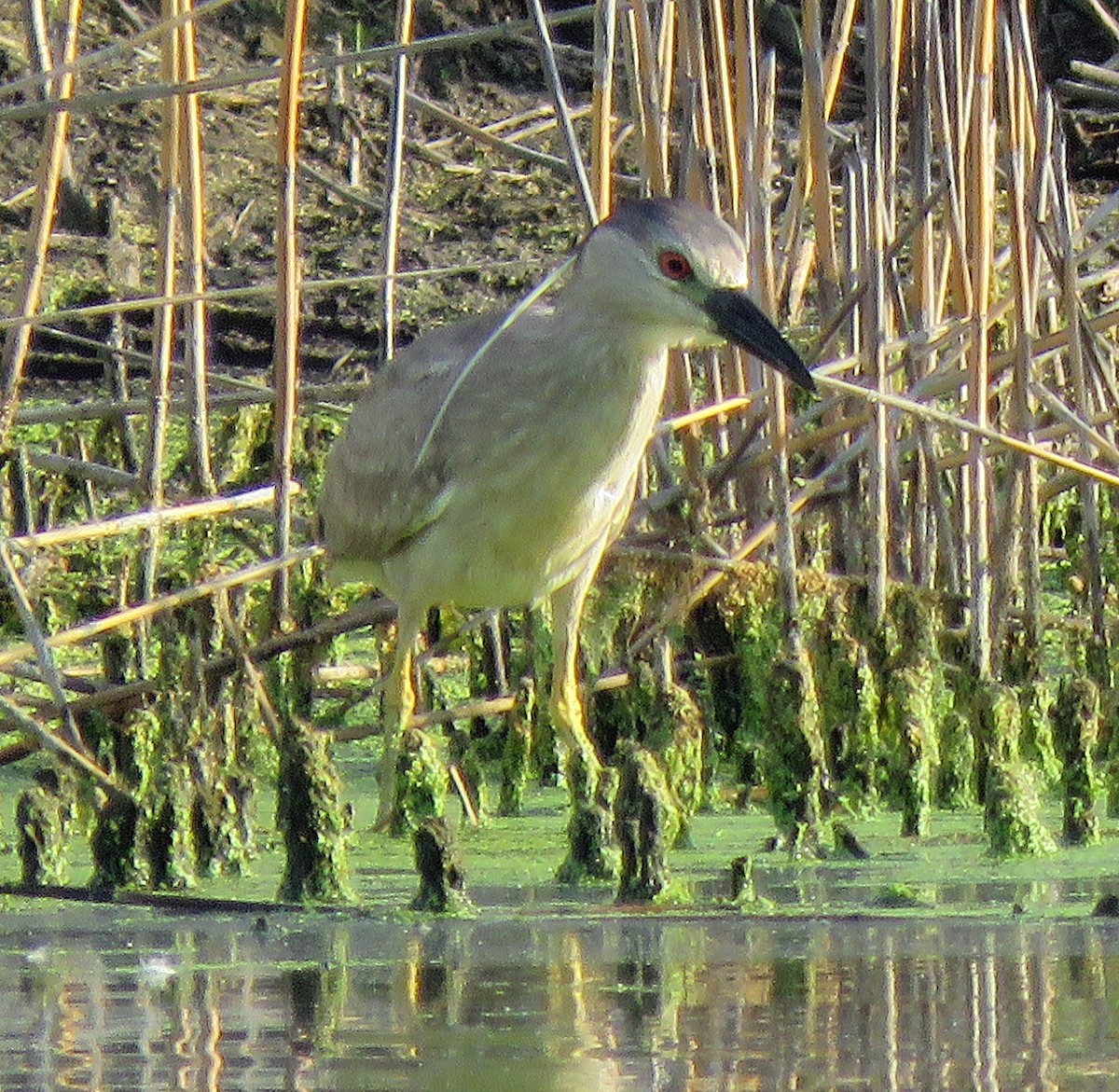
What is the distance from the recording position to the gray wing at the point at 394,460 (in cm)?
534

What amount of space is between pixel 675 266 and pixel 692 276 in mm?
38

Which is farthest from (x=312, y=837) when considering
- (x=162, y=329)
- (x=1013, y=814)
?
(x=162, y=329)

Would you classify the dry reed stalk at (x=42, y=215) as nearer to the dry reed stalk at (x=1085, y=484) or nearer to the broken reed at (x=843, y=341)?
the broken reed at (x=843, y=341)

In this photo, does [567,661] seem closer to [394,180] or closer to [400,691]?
[400,691]

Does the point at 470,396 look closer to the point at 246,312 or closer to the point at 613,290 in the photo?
the point at 613,290

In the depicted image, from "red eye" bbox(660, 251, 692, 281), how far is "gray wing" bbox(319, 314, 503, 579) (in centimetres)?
74

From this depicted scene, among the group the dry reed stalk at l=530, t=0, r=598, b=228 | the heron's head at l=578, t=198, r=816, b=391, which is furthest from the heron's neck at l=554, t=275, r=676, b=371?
the dry reed stalk at l=530, t=0, r=598, b=228

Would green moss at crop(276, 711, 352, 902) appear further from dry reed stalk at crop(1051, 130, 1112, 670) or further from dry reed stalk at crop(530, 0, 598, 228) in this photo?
dry reed stalk at crop(1051, 130, 1112, 670)

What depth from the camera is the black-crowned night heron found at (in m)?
4.68

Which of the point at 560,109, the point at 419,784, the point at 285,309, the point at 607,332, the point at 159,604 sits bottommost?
the point at 419,784

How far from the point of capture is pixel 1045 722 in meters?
5.31

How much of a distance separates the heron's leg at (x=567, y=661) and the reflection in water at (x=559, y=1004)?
47.9 inches

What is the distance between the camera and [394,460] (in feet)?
17.9

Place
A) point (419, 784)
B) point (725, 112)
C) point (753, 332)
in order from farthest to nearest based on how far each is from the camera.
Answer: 1. point (725, 112)
2. point (419, 784)
3. point (753, 332)
